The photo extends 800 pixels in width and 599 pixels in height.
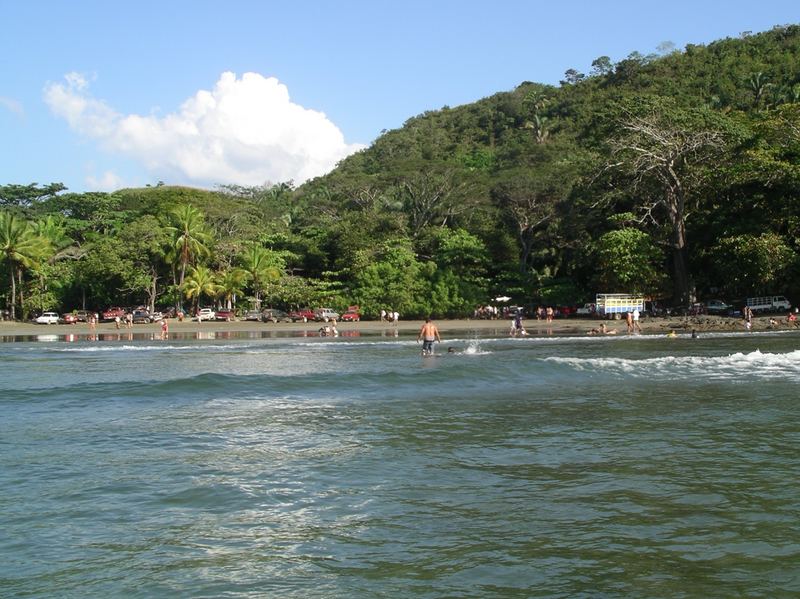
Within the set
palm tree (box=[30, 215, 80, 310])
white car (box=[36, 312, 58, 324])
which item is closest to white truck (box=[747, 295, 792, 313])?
white car (box=[36, 312, 58, 324])

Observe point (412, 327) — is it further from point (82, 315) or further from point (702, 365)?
point (702, 365)

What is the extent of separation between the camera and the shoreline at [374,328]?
44.9 metres

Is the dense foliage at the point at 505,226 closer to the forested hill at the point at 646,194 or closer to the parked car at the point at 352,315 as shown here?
the forested hill at the point at 646,194

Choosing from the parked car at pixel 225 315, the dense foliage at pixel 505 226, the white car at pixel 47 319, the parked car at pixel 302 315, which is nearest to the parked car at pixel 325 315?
the parked car at pixel 302 315

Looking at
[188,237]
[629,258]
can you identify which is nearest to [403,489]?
[629,258]

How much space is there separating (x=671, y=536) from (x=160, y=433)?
9.43 metres

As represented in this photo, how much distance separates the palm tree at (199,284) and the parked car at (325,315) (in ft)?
29.9

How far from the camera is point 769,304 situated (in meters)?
51.0

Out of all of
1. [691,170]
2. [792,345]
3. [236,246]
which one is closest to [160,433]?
[792,345]

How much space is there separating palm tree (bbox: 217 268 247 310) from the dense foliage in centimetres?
19

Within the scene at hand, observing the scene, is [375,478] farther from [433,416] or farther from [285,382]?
[285,382]

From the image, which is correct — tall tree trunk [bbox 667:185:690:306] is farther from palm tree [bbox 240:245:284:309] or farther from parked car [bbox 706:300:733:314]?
palm tree [bbox 240:245:284:309]

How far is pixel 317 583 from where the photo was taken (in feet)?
21.6

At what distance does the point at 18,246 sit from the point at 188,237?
13.6m
